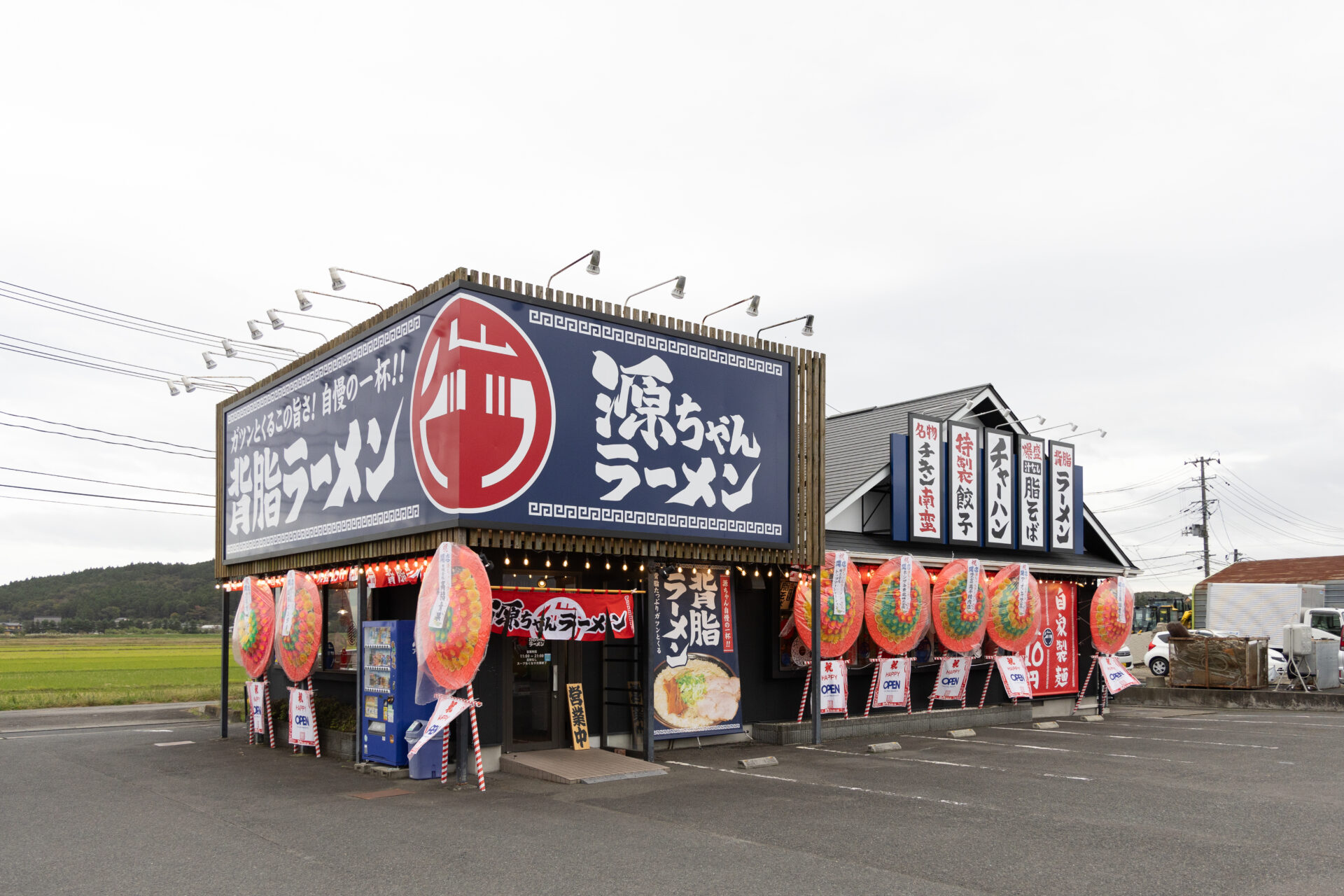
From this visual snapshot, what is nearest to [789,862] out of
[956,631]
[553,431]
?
[553,431]

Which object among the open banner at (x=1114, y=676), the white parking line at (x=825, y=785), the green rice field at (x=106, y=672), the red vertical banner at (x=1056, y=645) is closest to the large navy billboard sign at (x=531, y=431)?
the white parking line at (x=825, y=785)

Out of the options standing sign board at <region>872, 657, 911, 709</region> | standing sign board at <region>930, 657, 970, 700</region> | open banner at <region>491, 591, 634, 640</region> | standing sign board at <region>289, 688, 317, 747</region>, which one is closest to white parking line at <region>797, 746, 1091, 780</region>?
standing sign board at <region>872, 657, 911, 709</region>

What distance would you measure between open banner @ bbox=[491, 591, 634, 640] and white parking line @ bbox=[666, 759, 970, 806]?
1915mm

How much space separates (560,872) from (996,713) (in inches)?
533

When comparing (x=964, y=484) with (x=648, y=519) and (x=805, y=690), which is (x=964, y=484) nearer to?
(x=805, y=690)

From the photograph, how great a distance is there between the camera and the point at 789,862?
27.5 ft

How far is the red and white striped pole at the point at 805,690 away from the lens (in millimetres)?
16625

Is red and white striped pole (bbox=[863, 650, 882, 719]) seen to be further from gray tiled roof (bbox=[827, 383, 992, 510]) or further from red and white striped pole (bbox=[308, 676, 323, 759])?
red and white striped pole (bbox=[308, 676, 323, 759])

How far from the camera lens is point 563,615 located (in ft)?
43.0

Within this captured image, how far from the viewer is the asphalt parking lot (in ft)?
25.8

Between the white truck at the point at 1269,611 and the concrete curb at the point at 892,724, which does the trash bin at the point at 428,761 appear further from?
the white truck at the point at 1269,611

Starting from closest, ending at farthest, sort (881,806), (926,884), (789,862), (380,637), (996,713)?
(926,884)
(789,862)
(881,806)
(380,637)
(996,713)

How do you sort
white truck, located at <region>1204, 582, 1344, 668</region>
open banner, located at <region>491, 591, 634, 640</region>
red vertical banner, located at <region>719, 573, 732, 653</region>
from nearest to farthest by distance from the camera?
open banner, located at <region>491, 591, 634, 640</region>
red vertical banner, located at <region>719, 573, 732, 653</region>
white truck, located at <region>1204, 582, 1344, 668</region>

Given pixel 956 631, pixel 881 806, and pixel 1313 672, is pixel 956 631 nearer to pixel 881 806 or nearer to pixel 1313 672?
pixel 881 806
